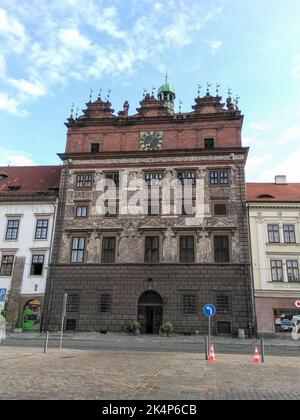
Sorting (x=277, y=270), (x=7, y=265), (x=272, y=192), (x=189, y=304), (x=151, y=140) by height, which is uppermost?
(x=151, y=140)

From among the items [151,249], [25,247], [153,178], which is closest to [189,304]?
[151,249]

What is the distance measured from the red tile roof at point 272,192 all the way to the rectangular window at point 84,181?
1344 cm

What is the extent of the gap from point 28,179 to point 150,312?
1762 cm

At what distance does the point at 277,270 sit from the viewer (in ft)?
88.5

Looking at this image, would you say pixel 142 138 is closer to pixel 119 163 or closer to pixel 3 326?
pixel 119 163

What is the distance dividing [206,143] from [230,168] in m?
3.13

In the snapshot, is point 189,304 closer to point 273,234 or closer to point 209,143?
point 273,234

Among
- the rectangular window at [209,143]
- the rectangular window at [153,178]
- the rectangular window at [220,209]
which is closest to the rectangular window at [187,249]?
the rectangular window at [220,209]

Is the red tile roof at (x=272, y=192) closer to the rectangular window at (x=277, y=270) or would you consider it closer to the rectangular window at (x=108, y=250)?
the rectangular window at (x=277, y=270)

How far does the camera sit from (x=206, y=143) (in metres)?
31.0

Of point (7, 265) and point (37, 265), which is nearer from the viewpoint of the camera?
point (37, 265)

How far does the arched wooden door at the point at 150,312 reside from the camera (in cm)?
2694

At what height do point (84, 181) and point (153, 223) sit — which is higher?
point (84, 181)

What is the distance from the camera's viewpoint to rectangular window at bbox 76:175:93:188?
31.2m
